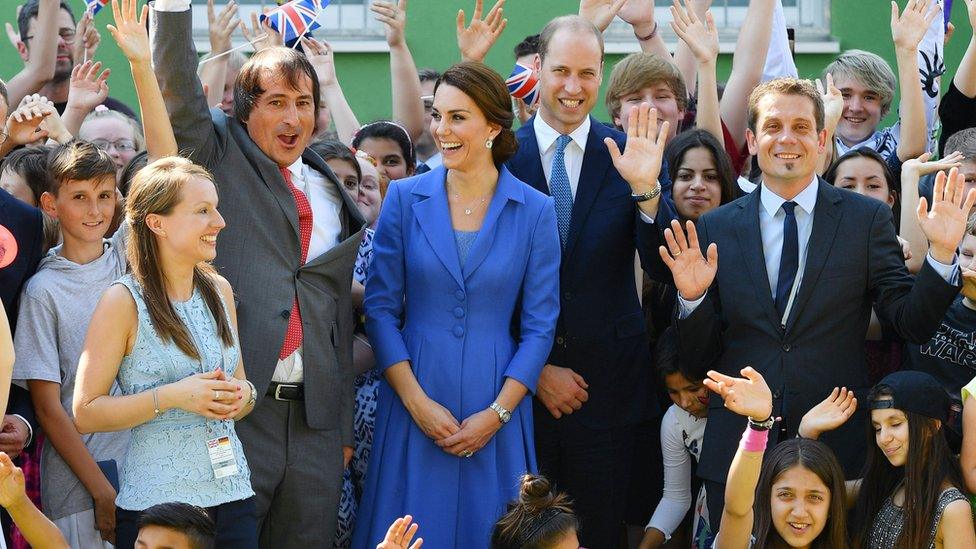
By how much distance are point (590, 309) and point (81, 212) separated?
175cm

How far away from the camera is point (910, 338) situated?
4336 mm

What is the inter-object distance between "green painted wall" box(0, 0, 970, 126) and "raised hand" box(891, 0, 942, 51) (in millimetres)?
4186

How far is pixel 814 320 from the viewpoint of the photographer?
173 inches

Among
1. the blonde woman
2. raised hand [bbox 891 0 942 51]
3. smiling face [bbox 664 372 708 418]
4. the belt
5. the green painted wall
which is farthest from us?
the green painted wall

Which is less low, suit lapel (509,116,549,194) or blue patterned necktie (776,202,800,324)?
suit lapel (509,116,549,194)

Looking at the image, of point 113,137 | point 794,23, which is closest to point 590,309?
point 113,137

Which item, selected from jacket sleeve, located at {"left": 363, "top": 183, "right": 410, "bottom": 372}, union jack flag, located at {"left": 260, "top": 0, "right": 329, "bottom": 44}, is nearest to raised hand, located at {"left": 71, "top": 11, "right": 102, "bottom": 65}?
union jack flag, located at {"left": 260, "top": 0, "right": 329, "bottom": 44}

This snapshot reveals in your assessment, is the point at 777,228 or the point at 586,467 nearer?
the point at 777,228

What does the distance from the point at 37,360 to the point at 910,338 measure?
2.77 m

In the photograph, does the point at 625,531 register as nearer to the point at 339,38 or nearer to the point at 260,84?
the point at 260,84

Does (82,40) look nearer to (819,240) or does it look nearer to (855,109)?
(855,109)

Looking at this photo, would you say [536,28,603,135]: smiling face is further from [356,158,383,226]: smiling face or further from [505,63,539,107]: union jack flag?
[505,63,539,107]: union jack flag

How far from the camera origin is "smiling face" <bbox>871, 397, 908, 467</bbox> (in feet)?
14.0

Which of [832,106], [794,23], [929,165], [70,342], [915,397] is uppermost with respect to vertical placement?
[794,23]
